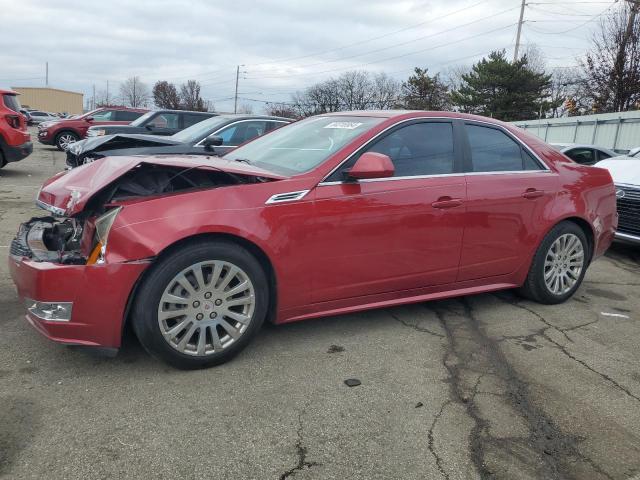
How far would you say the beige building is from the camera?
85.2 meters

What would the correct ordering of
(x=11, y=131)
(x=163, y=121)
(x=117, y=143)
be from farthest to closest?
1. (x=163, y=121)
2. (x=11, y=131)
3. (x=117, y=143)

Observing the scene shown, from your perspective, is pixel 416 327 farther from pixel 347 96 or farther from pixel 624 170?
pixel 347 96

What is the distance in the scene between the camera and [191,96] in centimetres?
7294

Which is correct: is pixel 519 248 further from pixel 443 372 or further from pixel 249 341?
pixel 249 341

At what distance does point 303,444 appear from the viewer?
8.15ft

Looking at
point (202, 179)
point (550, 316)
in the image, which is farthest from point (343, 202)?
point (550, 316)

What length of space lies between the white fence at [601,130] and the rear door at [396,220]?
1876 centimetres

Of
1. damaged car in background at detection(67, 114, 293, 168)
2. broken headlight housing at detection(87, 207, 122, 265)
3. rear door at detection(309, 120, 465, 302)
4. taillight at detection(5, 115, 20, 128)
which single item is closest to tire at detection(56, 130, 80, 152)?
taillight at detection(5, 115, 20, 128)

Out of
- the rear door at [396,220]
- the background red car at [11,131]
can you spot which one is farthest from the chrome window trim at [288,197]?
the background red car at [11,131]

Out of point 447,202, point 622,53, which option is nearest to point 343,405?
point 447,202

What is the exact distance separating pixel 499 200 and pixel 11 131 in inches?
408

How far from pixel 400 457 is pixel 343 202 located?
1.63 metres

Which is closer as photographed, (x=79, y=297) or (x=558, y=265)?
(x=79, y=297)

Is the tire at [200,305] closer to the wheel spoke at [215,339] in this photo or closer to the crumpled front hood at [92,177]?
the wheel spoke at [215,339]
